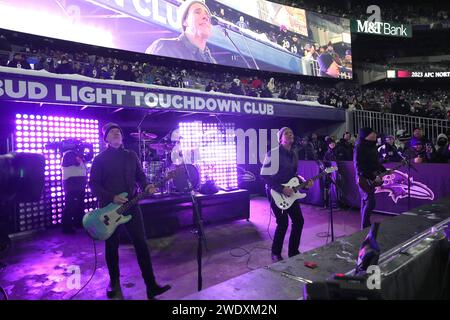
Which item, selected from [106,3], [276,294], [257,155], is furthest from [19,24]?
[276,294]

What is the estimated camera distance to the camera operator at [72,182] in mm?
6336

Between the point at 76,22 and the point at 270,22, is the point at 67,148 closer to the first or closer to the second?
the point at 76,22

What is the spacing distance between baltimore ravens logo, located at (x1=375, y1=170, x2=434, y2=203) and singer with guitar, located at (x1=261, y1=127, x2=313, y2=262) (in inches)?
158

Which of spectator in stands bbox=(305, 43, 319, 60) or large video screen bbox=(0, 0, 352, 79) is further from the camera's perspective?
spectator in stands bbox=(305, 43, 319, 60)

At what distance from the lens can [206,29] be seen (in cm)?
1285

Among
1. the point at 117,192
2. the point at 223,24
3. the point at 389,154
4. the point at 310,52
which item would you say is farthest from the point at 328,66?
the point at 117,192

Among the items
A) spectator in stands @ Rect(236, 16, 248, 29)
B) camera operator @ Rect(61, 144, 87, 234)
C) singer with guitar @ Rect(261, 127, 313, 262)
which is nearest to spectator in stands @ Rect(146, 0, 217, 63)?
spectator in stands @ Rect(236, 16, 248, 29)

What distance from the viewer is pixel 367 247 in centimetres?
180

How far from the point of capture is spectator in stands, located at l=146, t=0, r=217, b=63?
11.8 meters

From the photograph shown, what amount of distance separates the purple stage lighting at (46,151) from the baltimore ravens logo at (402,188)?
7380 mm

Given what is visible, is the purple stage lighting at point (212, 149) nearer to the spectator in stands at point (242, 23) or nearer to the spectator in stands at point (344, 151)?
the spectator in stands at point (344, 151)

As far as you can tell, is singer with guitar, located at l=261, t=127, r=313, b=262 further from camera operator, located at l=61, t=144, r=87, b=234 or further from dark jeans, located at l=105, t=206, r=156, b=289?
camera operator, located at l=61, t=144, r=87, b=234

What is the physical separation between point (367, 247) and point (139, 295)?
2.75m

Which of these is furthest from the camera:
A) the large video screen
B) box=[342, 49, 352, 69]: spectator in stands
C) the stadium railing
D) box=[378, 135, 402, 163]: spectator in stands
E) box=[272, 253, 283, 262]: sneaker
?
box=[342, 49, 352, 69]: spectator in stands
